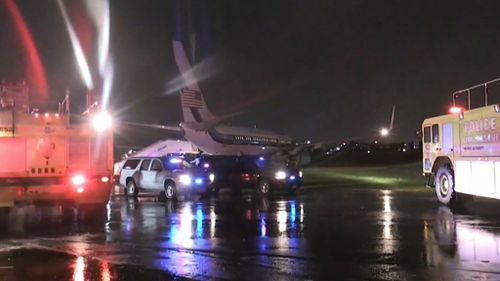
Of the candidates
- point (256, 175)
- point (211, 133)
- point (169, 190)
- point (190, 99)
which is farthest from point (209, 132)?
point (169, 190)

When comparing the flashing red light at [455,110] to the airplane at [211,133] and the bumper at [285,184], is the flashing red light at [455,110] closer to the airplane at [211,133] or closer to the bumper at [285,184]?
the bumper at [285,184]

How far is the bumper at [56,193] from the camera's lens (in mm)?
13641

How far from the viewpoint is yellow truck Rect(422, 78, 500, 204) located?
674 inches

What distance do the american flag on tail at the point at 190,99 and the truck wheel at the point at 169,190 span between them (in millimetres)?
24995

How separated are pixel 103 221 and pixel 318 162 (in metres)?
52.2

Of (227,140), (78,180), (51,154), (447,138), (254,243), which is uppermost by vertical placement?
(227,140)

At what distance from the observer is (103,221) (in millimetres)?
15383

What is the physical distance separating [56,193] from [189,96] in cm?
3515

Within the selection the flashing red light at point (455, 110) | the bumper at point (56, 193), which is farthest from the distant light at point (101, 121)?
the flashing red light at point (455, 110)

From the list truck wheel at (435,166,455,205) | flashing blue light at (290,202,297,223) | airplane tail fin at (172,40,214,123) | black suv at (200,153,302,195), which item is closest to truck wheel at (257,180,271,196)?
black suv at (200,153,302,195)

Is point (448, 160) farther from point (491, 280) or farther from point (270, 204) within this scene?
point (491, 280)

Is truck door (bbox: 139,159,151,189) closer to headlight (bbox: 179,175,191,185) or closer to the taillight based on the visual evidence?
headlight (bbox: 179,175,191,185)

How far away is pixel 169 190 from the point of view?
2384cm

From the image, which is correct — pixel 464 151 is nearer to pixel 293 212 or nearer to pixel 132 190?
pixel 293 212
